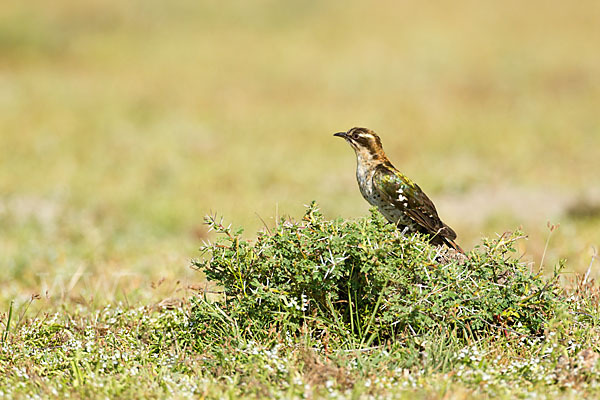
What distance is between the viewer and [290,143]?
52.1 ft

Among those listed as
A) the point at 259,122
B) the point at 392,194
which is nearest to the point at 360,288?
the point at 392,194

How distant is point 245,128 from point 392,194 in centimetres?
1291

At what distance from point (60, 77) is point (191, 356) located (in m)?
20.4

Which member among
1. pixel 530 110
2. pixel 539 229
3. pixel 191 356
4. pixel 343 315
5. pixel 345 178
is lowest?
pixel 191 356

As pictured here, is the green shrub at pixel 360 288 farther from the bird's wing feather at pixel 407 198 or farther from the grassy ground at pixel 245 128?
the grassy ground at pixel 245 128

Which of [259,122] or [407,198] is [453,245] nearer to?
[407,198]

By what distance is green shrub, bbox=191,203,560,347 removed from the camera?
4113mm

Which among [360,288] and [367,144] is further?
[367,144]

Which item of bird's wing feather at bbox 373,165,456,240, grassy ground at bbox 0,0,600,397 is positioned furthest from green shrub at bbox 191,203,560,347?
grassy ground at bbox 0,0,600,397

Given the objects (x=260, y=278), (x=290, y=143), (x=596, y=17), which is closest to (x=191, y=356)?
(x=260, y=278)

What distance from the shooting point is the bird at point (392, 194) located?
467 centimetres

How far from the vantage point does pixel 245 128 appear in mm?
17328

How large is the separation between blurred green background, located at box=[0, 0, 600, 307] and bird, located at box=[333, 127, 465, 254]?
65 centimetres

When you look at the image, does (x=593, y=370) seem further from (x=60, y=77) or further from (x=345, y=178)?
(x=60, y=77)
